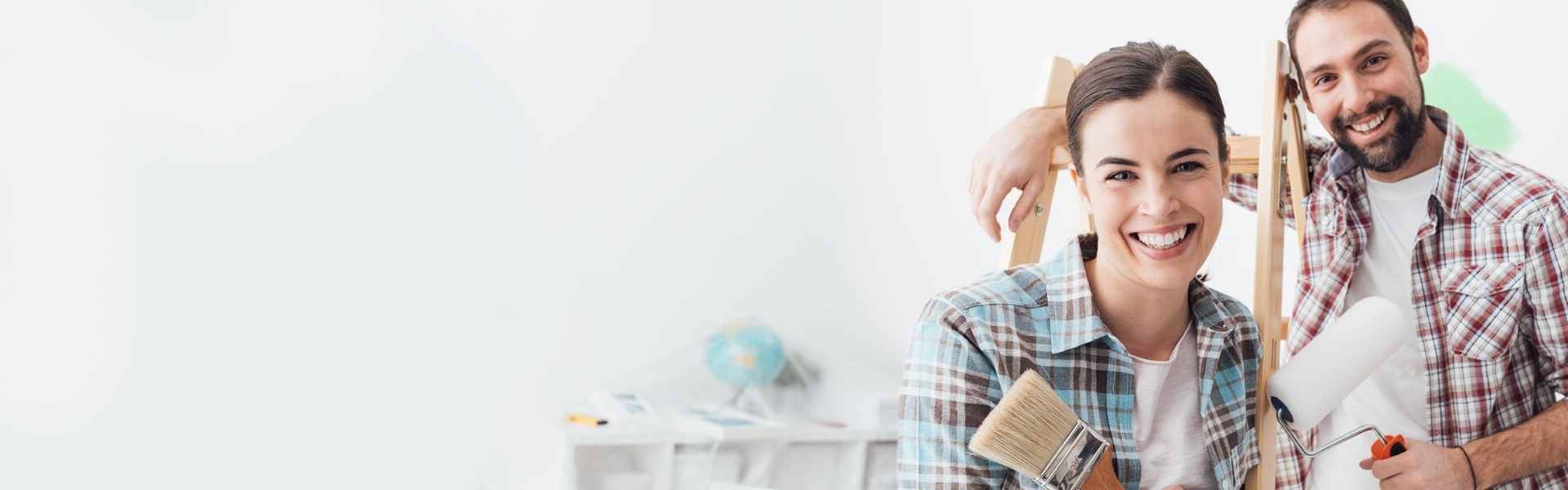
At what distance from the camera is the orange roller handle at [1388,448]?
1.16m

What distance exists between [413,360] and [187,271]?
2.08ft

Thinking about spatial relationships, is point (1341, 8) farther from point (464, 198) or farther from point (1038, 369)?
point (464, 198)

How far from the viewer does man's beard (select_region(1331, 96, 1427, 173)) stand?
144 centimetres

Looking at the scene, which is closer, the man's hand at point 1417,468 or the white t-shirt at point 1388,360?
the man's hand at point 1417,468

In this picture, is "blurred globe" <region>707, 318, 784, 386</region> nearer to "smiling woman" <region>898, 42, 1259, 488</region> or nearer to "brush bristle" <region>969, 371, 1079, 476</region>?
"smiling woman" <region>898, 42, 1259, 488</region>

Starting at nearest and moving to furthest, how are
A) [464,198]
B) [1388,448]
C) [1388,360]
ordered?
[1388,448]
[1388,360]
[464,198]

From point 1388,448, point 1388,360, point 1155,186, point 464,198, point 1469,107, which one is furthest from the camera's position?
point 464,198

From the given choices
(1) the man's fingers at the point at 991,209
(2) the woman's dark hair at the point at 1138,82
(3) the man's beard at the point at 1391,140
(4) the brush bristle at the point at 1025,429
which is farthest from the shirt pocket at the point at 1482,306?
(4) the brush bristle at the point at 1025,429

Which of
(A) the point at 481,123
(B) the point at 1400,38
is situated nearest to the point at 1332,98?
(B) the point at 1400,38

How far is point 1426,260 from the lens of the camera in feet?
4.83

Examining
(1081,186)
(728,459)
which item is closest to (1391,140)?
(1081,186)

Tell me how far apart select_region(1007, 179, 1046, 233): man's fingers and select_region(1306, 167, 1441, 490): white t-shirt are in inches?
23.2

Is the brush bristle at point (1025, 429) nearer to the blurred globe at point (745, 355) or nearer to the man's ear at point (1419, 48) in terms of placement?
the man's ear at point (1419, 48)

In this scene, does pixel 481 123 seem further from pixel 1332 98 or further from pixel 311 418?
pixel 1332 98
